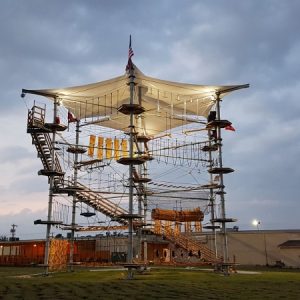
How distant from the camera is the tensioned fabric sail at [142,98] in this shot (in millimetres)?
36750

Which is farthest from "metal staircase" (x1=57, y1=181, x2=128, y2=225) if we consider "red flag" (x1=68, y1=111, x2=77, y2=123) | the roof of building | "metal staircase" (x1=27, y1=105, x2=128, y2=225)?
the roof of building

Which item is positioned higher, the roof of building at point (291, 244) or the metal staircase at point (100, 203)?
the metal staircase at point (100, 203)

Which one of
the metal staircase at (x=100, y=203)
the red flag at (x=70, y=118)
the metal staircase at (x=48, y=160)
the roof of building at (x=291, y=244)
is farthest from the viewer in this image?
the roof of building at (x=291, y=244)

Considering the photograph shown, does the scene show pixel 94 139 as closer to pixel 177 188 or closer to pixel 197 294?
pixel 177 188

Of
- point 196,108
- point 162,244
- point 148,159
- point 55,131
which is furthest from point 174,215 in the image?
point 162,244

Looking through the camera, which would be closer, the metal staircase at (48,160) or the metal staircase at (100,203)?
the metal staircase at (48,160)

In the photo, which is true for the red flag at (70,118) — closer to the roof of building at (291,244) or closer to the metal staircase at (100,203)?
the metal staircase at (100,203)

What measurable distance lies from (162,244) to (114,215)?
80.0 ft

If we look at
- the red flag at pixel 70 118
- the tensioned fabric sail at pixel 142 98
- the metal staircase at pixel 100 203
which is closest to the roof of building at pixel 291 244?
the tensioned fabric sail at pixel 142 98

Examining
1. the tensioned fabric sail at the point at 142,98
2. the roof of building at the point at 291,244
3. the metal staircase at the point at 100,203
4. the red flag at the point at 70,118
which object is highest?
the tensioned fabric sail at the point at 142,98

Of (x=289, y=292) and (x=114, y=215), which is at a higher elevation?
(x=114, y=215)

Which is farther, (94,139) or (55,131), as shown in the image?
(94,139)

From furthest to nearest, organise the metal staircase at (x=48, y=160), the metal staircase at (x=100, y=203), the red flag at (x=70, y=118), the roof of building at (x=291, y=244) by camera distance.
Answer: the roof of building at (x=291, y=244)
the red flag at (x=70, y=118)
the metal staircase at (x=100, y=203)
the metal staircase at (x=48, y=160)

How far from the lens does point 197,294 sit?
18250 mm
